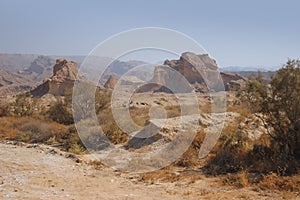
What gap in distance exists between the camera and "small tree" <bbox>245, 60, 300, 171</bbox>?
7.23 m

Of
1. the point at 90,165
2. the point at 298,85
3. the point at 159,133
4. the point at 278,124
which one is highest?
the point at 298,85

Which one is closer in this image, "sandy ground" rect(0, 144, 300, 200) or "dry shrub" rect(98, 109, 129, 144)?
"sandy ground" rect(0, 144, 300, 200)

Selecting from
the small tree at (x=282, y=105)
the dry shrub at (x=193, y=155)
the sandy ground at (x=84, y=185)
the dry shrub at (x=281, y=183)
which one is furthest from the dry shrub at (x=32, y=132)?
the dry shrub at (x=281, y=183)

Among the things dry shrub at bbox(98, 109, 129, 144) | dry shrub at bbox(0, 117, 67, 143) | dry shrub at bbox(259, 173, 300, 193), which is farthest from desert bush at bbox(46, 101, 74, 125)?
dry shrub at bbox(259, 173, 300, 193)

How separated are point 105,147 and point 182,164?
3466mm

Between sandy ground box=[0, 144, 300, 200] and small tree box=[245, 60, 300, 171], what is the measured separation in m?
1.96

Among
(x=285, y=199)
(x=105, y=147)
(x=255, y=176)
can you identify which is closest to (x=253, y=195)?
(x=285, y=199)

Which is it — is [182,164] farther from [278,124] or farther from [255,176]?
[278,124]

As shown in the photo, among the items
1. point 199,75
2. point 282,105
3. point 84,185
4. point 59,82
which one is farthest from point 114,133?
point 199,75

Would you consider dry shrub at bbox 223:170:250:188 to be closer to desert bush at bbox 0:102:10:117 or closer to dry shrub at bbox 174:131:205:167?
dry shrub at bbox 174:131:205:167

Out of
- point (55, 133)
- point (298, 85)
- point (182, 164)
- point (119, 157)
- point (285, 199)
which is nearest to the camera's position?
point (285, 199)

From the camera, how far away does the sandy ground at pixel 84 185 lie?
18.8ft

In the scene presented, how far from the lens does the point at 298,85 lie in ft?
23.3

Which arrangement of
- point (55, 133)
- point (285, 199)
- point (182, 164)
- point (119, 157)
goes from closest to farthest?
1. point (285, 199)
2. point (182, 164)
3. point (119, 157)
4. point (55, 133)
